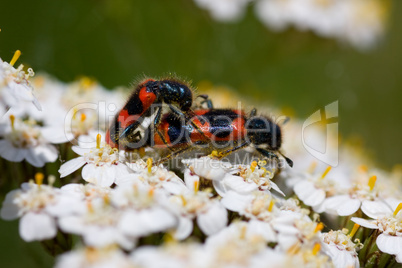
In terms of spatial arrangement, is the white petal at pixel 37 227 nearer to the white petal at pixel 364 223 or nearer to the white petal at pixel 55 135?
the white petal at pixel 55 135

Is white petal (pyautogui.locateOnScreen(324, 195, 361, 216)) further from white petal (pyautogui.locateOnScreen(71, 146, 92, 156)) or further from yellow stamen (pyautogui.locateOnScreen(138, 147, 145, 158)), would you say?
white petal (pyautogui.locateOnScreen(71, 146, 92, 156))

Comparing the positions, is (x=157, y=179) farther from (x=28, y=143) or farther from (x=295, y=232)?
(x=28, y=143)

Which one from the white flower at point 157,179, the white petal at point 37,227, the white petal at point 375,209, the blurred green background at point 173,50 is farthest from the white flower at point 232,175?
the blurred green background at point 173,50

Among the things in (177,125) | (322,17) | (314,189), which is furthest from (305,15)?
(177,125)

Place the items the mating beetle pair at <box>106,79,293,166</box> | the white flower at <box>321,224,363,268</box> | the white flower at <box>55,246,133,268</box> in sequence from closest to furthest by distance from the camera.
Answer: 1. the white flower at <box>55,246,133,268</box>
2. the white flower at <box>321,224,363,268</box>
3. the mating beetle pair at <box>106,79,293,166</box>

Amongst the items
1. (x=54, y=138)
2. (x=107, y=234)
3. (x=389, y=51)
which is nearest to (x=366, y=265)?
(x=107, y=234)

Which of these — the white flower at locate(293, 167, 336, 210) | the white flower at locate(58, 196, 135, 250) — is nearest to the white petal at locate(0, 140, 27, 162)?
the white flower at locate(58, 196, 135, 250)

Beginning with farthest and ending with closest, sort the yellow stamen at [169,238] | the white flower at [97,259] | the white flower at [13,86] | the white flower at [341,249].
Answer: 1. the white flower at [341,249]
2. the white flower at [13,86]
3. the yellow stamen at [169,238]
4. the white flower at [97,259]
